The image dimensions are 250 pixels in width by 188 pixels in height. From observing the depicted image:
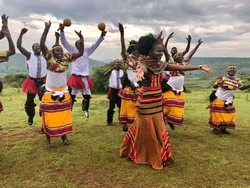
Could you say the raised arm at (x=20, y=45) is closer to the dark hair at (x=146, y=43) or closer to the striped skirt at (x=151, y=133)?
the dark hair at (x=146, y=43)

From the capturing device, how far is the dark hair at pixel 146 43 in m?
6.05

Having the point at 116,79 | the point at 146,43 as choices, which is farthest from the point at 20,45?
the point at 146,43

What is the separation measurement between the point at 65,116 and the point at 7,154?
1.39 m

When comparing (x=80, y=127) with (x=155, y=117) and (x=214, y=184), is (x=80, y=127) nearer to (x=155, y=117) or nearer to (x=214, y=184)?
(x=155, y=117)

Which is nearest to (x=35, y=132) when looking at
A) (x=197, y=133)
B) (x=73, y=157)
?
(x=73, y=157)

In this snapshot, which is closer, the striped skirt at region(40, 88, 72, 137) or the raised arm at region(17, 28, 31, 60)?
the striped skirt at region(40, 88, 72, 137)

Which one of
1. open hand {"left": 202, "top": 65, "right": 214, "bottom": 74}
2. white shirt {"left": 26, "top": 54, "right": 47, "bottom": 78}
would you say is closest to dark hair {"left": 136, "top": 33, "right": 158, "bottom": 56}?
open hand {"left": 202, "top": 65, "right": 214, "bottom": 74}

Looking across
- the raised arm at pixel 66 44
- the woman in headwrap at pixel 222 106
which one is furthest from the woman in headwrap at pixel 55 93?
the woman in headwrap at pixel 222 106

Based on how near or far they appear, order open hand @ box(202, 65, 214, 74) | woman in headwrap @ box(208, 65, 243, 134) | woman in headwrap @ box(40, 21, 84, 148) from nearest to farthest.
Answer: open hand @ box(202, 65, 214, 74) < woman in headwrap @ box(40, 21, 84, 148) < woman in headwrap @ box(208, 65, 243, 134)

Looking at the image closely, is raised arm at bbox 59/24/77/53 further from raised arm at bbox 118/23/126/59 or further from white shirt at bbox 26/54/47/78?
raised arm at bbox 118/23/126/59

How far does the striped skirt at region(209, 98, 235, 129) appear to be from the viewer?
8922 mm

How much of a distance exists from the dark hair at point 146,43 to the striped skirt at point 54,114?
2.02 metres

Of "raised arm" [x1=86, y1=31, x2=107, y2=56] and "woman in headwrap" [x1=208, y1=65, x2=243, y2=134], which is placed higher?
"raised arm" [x1=86, y1=31, x2=107, y2=56]

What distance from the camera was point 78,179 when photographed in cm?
563
